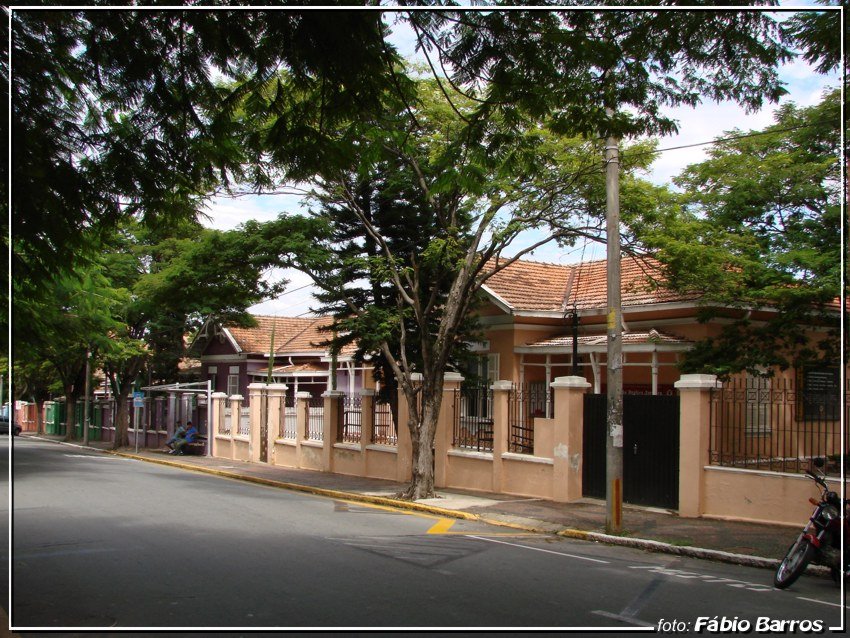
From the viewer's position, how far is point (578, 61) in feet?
22.8

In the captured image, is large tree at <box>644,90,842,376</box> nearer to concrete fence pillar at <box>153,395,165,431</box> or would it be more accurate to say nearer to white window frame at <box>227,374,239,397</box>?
white window frame at <box>227,374,239,397</box>

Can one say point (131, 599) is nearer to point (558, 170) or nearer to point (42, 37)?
point (42, 37)

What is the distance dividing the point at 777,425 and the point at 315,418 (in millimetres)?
12279

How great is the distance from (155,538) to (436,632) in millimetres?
5229

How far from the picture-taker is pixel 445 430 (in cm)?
1620

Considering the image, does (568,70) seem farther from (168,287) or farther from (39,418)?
(39,418)

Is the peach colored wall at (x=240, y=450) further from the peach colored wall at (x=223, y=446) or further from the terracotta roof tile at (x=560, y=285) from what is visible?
the terracotta roof tile at (x=560, y=285)

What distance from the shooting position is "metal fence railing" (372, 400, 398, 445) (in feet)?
59.9

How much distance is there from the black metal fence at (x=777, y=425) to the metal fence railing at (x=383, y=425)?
788 cm

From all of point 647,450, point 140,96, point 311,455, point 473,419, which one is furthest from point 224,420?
point 140,96

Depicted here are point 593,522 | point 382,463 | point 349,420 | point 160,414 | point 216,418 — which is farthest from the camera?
point 160,414

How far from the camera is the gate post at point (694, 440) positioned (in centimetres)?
1200

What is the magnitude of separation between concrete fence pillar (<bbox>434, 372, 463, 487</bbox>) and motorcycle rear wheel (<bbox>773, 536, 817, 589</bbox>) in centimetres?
884

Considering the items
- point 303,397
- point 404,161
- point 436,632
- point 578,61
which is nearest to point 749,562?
point 436,632
